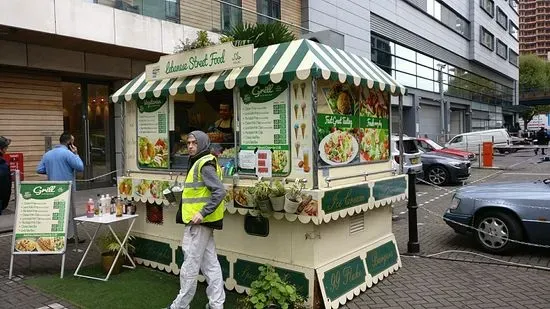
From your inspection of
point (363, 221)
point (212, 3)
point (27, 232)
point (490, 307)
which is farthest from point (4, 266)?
point (212, 3)

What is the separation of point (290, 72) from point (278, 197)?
123 centimetres

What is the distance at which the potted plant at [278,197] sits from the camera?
455cm

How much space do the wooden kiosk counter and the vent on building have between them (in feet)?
Answer: 0.04

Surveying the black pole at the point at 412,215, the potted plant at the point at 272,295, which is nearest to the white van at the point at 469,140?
the black pole at the point at 412,215

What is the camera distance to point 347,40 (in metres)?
22.9

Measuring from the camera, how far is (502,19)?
5316 centimetres

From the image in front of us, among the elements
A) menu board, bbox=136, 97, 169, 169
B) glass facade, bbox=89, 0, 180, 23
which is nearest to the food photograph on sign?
menu board, bbox=136, 97, 169, 169

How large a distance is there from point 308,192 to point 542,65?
86.3 metres

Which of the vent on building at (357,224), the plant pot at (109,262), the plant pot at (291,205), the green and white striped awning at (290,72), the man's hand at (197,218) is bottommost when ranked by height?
the plant pot at (109,262)

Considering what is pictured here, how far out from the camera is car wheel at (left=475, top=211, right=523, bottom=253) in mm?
6500

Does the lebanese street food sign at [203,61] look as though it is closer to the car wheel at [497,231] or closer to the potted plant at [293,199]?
the potted plant at [293,199]

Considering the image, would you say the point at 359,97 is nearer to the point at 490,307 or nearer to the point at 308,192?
the point at 308,192

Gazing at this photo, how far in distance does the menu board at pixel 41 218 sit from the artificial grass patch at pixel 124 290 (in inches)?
16.3

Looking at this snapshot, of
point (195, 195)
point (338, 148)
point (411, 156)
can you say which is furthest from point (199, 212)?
point (411, 156)
